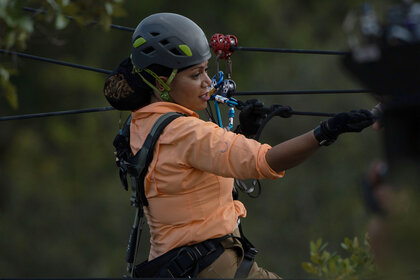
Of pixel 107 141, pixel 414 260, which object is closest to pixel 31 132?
pixel 107 141

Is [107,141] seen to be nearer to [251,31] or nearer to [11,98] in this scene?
[251,31]

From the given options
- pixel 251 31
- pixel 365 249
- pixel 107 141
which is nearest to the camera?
pixel 365 249

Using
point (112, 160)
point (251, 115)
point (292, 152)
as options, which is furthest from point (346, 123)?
point (112, 160)

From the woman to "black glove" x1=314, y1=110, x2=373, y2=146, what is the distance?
279 mm

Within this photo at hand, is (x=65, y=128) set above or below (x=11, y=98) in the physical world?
below

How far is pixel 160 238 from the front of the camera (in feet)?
14.6

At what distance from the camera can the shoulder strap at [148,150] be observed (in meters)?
4.21

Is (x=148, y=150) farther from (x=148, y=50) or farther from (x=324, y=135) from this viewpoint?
(x=324, y=135)

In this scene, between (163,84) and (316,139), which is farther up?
(316,139)

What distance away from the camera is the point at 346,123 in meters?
3.70

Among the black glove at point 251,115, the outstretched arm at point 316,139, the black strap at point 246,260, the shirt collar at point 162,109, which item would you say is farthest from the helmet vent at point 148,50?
the black strap at point 246,260

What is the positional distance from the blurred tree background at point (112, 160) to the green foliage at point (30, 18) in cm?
940

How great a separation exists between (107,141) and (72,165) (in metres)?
1.31

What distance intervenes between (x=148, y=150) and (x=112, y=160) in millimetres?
17190
